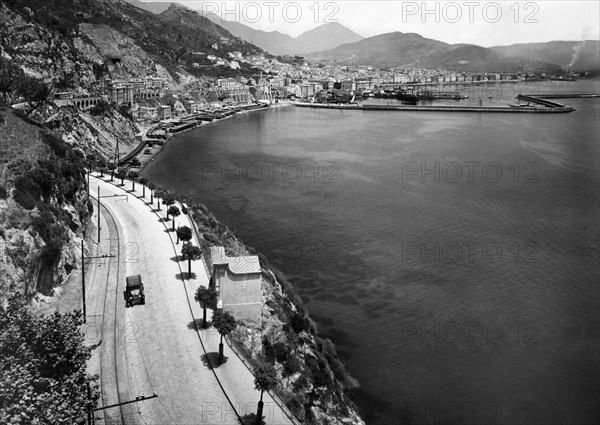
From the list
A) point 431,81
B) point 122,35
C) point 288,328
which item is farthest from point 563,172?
point 431,81

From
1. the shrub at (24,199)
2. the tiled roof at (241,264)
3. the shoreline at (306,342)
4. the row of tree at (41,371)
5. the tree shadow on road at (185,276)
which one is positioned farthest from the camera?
the tree shadow on road at (185,276)

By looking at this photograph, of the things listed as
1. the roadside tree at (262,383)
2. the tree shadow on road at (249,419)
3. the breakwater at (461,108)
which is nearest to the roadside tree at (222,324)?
the roadside tree at (262,383)

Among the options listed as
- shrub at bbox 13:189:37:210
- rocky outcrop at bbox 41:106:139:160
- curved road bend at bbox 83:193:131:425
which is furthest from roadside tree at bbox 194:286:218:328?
rocky outcrop at bbox 41:106:139:160

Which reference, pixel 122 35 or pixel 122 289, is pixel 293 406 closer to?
pixel 122 289

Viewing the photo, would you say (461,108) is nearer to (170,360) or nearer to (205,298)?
(205,298)

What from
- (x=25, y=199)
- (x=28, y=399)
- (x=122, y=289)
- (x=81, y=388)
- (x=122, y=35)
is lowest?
(x=122, y=289)

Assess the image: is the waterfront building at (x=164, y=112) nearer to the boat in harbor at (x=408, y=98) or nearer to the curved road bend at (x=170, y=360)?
the curved road bend at (x=170, y=360)
